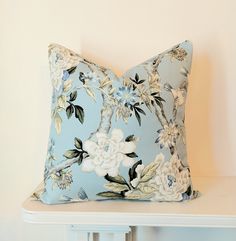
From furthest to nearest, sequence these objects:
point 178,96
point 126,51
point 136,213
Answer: point 126,51, point 178,96, point 136,213

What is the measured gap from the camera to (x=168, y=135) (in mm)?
941

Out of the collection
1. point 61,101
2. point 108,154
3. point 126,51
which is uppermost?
point 126,51

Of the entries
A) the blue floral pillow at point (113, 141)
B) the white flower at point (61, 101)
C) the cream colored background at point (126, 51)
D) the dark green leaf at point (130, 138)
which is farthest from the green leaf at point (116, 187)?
the cream colored background at point (126, 51)

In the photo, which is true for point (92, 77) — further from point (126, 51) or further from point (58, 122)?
point (126, 51)

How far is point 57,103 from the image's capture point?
961 millimetres

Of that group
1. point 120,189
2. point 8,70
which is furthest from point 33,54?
point 120,189

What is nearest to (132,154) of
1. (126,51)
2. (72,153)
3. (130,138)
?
(130,138)

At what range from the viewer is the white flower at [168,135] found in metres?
0.93

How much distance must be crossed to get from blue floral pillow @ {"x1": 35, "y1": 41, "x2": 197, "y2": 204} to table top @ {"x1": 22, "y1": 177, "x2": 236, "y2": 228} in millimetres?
21

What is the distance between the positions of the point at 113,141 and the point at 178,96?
0.20 meters

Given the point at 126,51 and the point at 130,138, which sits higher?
the point at 126,51

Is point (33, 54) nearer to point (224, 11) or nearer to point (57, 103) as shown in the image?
point (57, 103)

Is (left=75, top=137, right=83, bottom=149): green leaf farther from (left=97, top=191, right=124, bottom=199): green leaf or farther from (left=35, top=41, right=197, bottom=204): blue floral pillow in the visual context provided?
(left=97, top=191, right=124, bottom=199): green leaf

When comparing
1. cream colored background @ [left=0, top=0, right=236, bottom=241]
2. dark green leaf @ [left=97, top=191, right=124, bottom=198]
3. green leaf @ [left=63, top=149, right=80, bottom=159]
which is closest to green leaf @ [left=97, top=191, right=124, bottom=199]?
dark green leaf @ [left=97, top=191, right=124, bottom=198]
